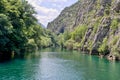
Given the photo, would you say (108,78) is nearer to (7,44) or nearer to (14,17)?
(7,44)

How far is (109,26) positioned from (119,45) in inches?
1127

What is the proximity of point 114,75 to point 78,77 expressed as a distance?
8975mm

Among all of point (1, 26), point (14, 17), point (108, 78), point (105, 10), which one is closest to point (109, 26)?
point (105, 10)

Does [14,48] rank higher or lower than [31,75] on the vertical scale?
higher

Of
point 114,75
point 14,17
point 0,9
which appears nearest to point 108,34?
point 14,17

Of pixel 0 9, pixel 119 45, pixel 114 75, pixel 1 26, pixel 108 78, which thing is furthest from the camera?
pixel 119 45

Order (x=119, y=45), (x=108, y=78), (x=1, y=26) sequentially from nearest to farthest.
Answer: (x=108, y=78) < (x=1, y=26) < (x=119, y=45)

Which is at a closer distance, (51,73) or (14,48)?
(51,73)

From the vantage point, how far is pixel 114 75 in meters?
64.3

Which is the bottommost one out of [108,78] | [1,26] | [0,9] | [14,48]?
[108,78]

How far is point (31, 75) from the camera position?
60938mm

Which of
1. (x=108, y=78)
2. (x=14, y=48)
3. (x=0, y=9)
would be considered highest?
(x=0, y=9)

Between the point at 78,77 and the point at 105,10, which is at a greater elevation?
the point at 105,10

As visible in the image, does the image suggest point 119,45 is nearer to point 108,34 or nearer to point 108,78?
point 108,34
